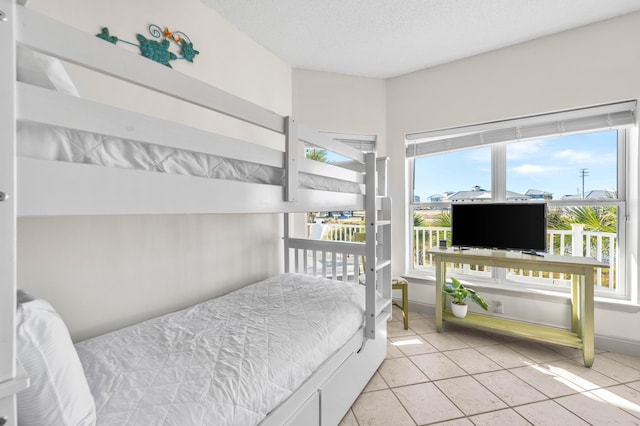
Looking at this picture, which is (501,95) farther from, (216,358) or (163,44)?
(216,358)

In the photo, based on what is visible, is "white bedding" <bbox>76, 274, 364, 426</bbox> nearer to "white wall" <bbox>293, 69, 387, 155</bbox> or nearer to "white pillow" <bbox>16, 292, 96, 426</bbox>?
"white pillow" <bbox>16, 292, 96, 426</bbox>

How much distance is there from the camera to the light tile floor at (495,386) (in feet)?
5.26

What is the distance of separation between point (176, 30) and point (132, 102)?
67 cm

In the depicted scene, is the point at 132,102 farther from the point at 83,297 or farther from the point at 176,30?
the point at 83,297

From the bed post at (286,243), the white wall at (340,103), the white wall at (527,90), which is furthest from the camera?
the white wall at (340,103)

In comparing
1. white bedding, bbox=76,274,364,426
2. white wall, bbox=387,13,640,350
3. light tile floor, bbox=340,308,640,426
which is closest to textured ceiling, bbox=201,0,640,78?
white wall, bbox=387,13,640,350

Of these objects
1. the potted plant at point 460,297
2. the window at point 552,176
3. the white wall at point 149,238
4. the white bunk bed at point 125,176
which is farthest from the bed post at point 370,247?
the window at point 552,176

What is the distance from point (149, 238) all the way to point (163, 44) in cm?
125

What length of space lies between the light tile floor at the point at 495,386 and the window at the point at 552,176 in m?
0.73

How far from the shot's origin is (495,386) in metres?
1.88

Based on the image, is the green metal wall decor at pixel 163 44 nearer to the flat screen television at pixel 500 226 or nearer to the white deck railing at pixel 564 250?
the white deck railing at pixel 564 250

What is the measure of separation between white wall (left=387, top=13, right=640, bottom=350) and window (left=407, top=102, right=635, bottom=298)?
122 mm
